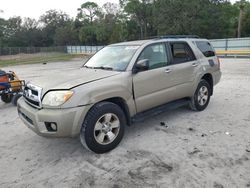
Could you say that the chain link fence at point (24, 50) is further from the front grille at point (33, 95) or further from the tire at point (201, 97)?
the tire at point (201, 97)

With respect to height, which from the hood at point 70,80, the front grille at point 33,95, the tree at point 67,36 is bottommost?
the front grille at point 33,95

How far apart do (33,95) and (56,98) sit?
0.58m

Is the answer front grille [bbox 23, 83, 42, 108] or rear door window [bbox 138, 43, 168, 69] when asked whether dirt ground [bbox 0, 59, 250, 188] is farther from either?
rear door window [bbox 138, 43, 168, 69]

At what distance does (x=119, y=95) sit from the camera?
3707 millimetres

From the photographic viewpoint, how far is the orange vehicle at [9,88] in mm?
6666

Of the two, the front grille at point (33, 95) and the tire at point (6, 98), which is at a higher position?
the front grille at point (33, 95)

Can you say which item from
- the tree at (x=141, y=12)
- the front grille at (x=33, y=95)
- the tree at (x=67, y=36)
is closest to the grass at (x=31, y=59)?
the tree at (x=141, y=12)

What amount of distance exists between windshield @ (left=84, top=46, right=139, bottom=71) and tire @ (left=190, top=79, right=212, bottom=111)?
2004mm

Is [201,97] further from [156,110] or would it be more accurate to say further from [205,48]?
[156,110]

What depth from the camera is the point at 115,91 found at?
3.63m

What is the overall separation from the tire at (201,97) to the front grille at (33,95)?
339 centimetres

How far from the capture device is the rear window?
552 centimetres

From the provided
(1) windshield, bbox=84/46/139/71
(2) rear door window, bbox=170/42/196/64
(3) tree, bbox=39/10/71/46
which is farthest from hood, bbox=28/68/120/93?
(3) tree, bbox=39/10/71/46

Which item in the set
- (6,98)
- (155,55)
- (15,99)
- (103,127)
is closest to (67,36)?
(6,98)
